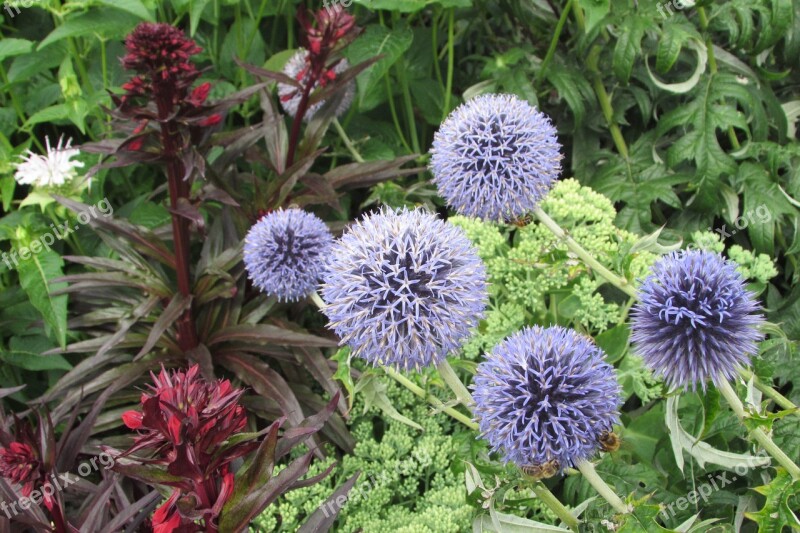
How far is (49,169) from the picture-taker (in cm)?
221

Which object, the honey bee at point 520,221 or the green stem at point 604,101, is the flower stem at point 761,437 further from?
the green stem at point 604,101

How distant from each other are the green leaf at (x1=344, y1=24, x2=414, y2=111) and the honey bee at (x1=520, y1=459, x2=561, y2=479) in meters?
1.41

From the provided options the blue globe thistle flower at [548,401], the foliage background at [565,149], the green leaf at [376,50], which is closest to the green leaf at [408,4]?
the foliage background at [565,149]

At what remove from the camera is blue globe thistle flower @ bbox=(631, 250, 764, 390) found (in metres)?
1.22

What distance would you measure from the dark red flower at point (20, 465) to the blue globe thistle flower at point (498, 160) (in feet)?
3.33

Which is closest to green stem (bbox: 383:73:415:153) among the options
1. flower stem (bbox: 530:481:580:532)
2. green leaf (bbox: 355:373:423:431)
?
green leaf (bbox: 355:373:423:431)

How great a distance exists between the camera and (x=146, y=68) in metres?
1.82

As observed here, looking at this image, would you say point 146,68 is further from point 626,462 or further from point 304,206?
point 626,462

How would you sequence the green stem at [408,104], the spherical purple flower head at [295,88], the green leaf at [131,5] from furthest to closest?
the green stem at [408,104], the spherical purple flower head at [295,88], the green leaf at [131,5]

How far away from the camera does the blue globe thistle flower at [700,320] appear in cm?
122

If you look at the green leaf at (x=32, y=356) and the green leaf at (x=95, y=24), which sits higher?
the green leaf at (x=95, y=24)

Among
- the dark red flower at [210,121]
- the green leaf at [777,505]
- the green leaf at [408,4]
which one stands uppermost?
the green leaf at [408,4]

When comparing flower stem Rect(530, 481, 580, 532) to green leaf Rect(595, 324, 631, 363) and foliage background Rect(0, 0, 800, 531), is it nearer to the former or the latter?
foliage background Rect(0, 0, 800, 531)

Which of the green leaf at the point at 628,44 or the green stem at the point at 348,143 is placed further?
the green stem at the point at 348,143
